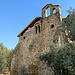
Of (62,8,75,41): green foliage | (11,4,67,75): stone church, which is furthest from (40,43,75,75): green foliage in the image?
(11,4,67,75): stone church

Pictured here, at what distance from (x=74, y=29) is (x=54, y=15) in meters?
8.04

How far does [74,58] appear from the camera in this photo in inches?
250

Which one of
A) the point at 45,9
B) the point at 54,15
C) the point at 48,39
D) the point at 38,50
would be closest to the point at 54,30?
the point at 48,39

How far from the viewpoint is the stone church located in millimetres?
11836

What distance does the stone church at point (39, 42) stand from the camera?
38.8 ft

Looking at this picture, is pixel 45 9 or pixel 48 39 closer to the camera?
pixel 48 39

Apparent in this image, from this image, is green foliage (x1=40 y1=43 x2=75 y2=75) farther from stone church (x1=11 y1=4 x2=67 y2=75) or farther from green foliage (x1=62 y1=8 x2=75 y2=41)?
stone church (x1=11 y1=4 x2=67 y2=75)

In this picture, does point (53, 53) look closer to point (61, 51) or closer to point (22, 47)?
point (61, 51)

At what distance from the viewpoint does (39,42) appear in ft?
46.2

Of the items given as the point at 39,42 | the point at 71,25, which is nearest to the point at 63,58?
the point at 71,25

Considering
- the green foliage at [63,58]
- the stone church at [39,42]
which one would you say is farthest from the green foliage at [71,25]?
the stone church at [39,42]

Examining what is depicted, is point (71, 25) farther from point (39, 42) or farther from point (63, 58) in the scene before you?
point (39, 42)

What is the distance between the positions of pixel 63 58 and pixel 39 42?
25.0 feet

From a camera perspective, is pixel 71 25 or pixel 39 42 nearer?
pixel 71 25
